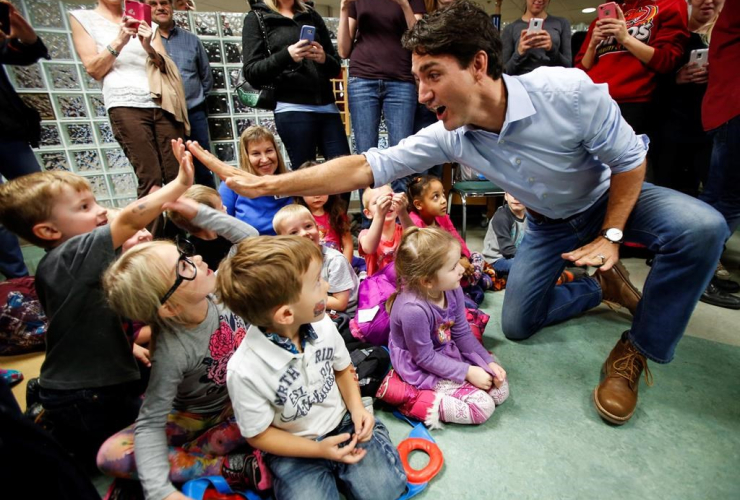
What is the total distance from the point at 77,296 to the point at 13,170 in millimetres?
1517

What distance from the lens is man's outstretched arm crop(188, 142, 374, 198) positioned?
1.10 m

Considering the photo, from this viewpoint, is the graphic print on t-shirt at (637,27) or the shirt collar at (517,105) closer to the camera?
the shirt collar at (517,105)

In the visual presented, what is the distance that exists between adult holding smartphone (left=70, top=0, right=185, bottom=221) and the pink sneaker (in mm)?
1400

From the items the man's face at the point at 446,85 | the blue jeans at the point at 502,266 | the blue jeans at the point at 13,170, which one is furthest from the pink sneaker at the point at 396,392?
the blue jeans at the point at 13,170

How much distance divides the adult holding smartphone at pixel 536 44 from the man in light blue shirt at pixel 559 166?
3.96ft

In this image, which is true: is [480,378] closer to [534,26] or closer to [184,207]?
[184,207]

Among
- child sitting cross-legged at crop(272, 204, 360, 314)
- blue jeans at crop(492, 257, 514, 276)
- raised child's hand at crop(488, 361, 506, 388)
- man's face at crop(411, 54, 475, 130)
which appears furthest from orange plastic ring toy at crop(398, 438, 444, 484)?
blue jeans at crop(492, 257, 514, 276)

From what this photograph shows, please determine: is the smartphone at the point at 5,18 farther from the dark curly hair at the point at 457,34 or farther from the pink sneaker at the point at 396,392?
the pink sneaker at the point at 396,392

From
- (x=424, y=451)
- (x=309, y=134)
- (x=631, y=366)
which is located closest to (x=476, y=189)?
(x=309, y=134)

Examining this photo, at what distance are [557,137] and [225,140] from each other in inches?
107

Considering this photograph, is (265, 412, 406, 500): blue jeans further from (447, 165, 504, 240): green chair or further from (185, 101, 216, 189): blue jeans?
(185, 101, 216, 189): blue jeans

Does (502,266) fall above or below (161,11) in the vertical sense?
below

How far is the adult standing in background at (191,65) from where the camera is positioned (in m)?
2.31

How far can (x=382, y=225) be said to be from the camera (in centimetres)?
156
